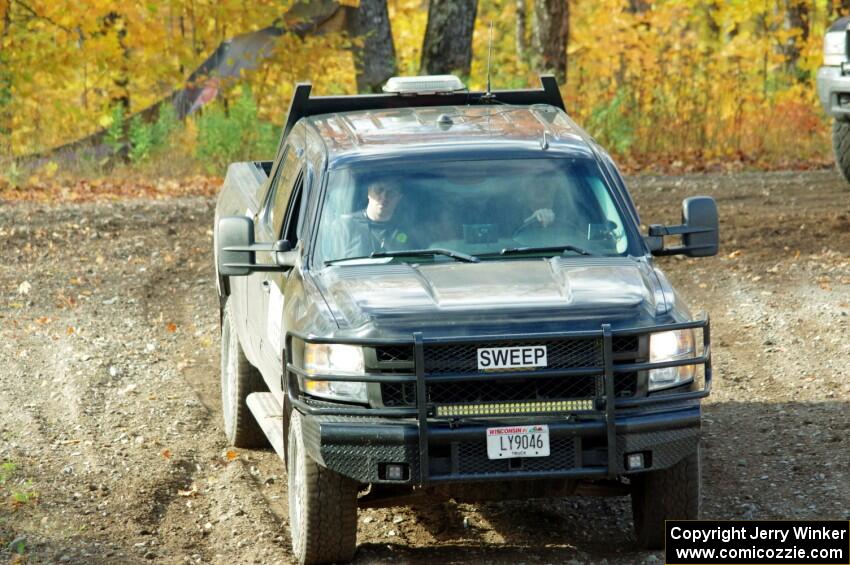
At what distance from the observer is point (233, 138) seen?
20828 millimetres

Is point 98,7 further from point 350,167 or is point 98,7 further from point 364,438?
point 364,438

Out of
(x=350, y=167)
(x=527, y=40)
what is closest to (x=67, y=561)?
(x=350, y=167)

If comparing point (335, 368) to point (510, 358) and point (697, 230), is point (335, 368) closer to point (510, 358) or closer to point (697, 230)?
point (510, 358)

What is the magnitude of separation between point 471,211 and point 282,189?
1411 mm

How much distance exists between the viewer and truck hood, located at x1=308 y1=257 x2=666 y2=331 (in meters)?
5.83

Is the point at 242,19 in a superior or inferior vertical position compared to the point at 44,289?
superior

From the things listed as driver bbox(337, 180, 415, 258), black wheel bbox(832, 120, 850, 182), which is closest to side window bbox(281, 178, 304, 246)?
driver bbox(337, 180, 415, 258)

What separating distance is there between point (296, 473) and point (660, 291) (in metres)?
1.70

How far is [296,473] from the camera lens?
6230mm

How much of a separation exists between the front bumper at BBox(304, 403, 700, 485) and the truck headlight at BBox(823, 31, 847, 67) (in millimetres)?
10638

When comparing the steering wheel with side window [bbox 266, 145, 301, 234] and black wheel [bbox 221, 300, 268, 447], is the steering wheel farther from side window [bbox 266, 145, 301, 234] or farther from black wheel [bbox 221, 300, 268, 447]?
black wheel [bbox 221, 300, 268, 447]

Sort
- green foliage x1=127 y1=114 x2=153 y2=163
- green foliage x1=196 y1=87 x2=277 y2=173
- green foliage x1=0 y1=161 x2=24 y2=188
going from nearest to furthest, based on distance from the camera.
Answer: green foliage x1=0 y1=161 x2=24 y2=188, green foliage x1=196 y1=87 x2=277 y2=173, green foliage x1=127 y1=114 x2=153 y2=163

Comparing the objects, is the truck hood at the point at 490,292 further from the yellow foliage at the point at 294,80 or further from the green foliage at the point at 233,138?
the yellow foliage at the point at 294,80

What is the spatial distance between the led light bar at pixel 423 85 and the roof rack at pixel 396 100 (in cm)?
4
